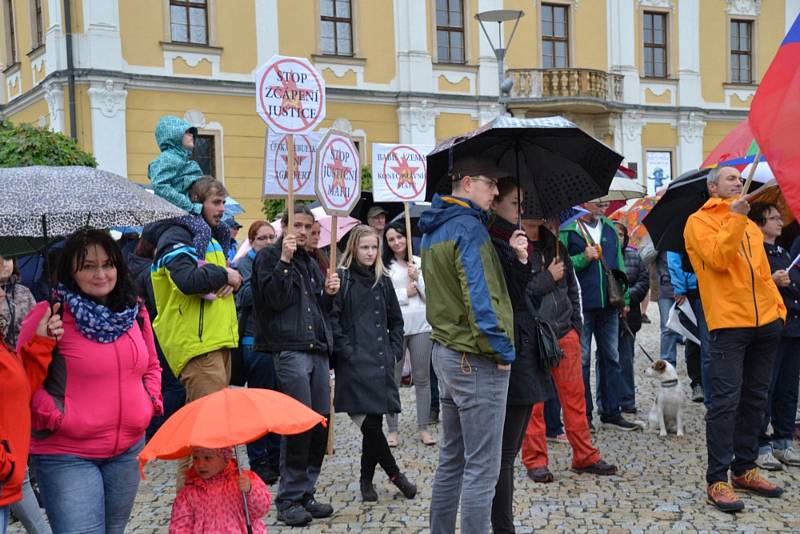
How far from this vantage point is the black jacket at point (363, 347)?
5.71 meters

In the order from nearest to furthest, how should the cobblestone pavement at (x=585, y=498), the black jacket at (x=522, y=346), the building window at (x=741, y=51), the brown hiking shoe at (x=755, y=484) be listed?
the black jacket at (x=522, y=346) < the cobblestone pavement at (x=585, y=498) < the brown hiking shoe at (x=755, y=484) < the building window at (x=741, y=51)

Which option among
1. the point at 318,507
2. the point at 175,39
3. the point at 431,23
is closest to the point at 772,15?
the point at 431,23

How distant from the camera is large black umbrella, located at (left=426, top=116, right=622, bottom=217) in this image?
498cm

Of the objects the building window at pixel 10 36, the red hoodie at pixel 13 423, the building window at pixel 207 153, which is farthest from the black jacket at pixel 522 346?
the building window at pixel 10 36

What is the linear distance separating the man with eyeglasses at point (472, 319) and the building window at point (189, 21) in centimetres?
2005

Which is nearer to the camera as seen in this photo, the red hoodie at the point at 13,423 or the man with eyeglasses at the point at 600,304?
the red hoodie at the point at 13,423

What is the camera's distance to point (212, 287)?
5.07 m

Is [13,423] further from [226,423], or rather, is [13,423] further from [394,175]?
[394,175]

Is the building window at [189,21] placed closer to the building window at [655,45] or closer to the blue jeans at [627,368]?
the building window at [655,45]

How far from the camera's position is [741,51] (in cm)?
3050

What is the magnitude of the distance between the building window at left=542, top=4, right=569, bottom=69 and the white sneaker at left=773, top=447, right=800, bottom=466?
2247 centimetres

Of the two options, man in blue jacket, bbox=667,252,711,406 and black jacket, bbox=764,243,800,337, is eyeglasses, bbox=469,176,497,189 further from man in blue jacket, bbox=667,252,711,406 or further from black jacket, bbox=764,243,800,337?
man in blue jacket, bbox=667,252,711,406

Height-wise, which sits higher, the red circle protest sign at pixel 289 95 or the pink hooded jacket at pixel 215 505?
the red circle protest sign at pixel 289 95

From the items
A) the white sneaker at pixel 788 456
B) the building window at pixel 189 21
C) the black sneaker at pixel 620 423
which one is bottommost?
the black sneaker at pixel 620 423
